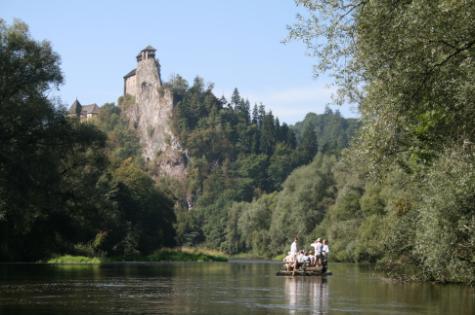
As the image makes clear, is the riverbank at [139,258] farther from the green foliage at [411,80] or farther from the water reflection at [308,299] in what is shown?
the green foliage at [411,80]

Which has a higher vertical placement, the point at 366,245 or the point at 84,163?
the point at 84,163

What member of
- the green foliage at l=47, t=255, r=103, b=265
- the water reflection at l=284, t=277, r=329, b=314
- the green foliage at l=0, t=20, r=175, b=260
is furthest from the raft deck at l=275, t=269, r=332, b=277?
the green foliage at l=47, t=255, r=103, b=265

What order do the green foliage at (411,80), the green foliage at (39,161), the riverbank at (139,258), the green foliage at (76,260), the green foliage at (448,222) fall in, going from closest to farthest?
the green foliage at (411,80) < the green foliage at (448,222) < the green foliage at (39,161) < the green foliage at (76,260) < the riverbank at (139,258)

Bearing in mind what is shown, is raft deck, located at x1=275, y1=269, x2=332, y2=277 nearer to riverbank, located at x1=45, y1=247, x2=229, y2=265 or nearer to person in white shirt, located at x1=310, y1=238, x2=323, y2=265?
person in white shirt, located at x1=310, y1=238, x2=323, y2=265

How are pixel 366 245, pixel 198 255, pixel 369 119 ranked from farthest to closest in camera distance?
pixel 198 255 < pixel 366 245 < pixel 369 119

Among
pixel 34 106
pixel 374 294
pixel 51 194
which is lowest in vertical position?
pixel 374 294

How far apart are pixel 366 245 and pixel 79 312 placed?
5921 cm

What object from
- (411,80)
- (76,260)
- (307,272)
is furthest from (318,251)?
(76,260)

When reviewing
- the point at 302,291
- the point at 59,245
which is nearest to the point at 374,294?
the point at 302,291

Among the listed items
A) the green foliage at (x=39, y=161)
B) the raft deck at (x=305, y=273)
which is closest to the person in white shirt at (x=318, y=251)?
the raft deck at (x=305, y=273)

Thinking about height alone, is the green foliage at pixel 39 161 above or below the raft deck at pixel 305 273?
above

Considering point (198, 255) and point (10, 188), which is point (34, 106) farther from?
point (198, 255)

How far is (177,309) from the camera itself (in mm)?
19406

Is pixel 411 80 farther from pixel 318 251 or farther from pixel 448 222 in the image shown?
pixel 318 251
